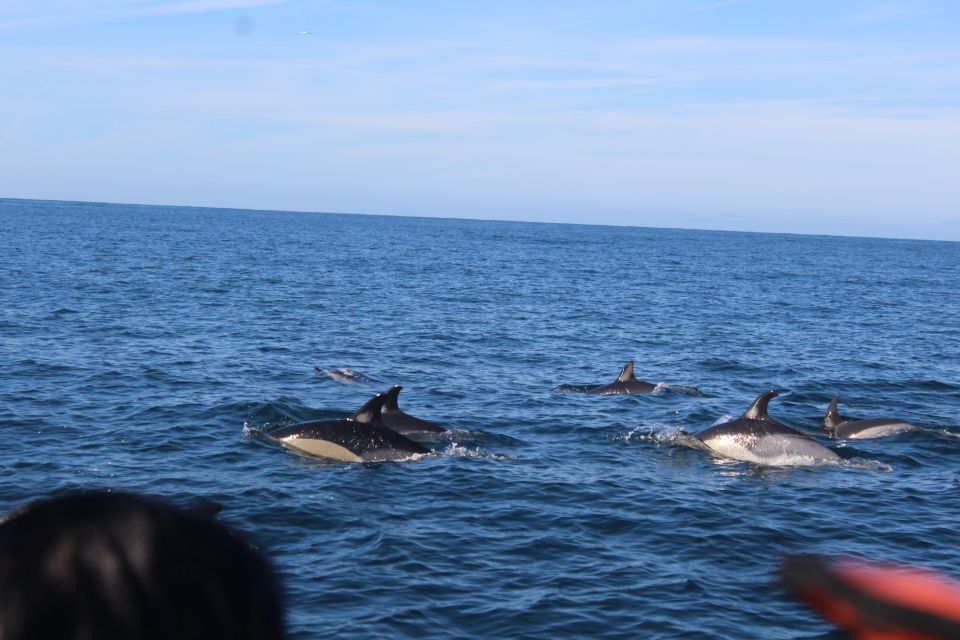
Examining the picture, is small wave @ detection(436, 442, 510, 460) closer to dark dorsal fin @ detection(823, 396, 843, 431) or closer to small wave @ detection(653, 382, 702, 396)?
dark dorsal fin @ detection(823, 396, 843, 431)

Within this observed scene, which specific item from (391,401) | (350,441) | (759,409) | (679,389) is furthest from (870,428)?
(350,441)

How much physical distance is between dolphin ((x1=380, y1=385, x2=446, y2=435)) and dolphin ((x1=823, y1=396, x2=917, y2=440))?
981 cm

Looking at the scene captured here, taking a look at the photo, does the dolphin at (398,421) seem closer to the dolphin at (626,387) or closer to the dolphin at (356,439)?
the dolphin at (356,439)

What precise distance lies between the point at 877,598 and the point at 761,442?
21428 mm

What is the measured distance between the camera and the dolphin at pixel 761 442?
2192 cm

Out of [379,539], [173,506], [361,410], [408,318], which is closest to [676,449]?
[361,410]

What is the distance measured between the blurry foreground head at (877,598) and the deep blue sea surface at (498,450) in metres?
0.07

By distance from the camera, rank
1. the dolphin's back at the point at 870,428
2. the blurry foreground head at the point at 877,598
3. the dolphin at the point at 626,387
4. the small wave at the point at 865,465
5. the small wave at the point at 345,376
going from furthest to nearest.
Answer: the small wave at the point at 345,376 → the dolphin at the point at 626,387 → the dolphin's back at the point at 870,428 → the small wave at the point at 865,465 → the blurry foreground head at the point at 877,598

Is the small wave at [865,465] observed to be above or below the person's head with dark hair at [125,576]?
below

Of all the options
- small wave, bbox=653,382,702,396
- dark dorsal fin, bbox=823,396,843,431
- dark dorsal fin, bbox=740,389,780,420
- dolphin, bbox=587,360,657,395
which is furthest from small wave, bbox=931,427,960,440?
dolphin, bbox=587,360,657,395

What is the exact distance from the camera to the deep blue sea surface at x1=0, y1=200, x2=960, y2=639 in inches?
543

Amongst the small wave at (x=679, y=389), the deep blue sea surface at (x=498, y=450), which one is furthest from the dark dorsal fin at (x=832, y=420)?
the small wave at (x=679, y=389)

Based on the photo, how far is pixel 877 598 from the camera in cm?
157

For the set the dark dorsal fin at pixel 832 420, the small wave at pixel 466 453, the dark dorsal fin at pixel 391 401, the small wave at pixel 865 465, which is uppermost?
the dark dorsal fin at pixel 391 401
